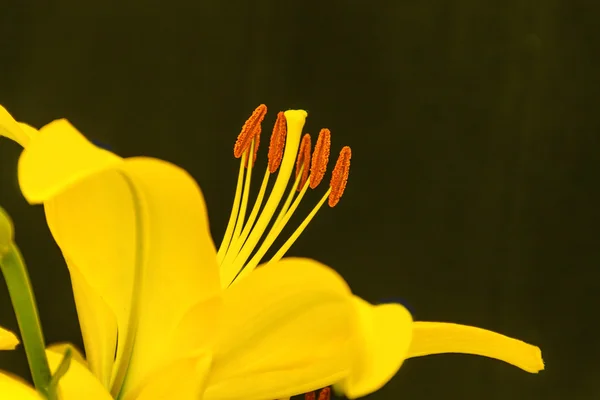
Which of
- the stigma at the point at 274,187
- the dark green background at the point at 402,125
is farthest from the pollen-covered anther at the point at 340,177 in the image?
the dark green background at the point at 402,125

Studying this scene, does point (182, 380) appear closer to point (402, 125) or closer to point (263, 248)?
point (263, 248)

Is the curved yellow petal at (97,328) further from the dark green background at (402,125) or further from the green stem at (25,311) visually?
the dark green background at (402,125)

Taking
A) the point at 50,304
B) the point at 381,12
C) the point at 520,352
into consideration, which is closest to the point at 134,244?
the point at 520,352

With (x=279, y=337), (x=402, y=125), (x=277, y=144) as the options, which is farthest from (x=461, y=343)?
(x=402, y=125)

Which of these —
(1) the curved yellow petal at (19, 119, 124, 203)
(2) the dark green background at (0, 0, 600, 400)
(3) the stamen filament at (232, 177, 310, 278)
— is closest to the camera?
(1) the curved yellow petal at (19, 119, 124, 203)

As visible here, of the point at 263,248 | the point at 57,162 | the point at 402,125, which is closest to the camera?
the point at 57,162

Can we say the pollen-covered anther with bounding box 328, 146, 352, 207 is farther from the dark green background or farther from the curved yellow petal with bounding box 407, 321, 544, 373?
the dark green background

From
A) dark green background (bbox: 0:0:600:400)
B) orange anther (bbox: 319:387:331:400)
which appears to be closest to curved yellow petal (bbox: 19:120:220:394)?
orange anther (bbox: 319:387:331:400)

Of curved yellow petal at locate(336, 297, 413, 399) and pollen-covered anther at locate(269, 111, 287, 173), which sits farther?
pollen-covered anther at locate(269, 111, 287, 173)
